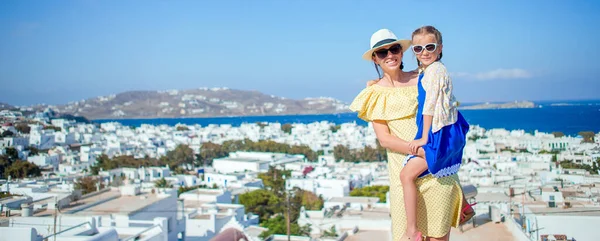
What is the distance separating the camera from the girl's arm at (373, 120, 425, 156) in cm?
167

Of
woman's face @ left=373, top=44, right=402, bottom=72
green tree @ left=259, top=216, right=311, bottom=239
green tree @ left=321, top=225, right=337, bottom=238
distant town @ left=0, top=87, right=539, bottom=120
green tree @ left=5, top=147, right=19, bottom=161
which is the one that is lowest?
green tree @ left=259, top=216, right=311, bottom=239

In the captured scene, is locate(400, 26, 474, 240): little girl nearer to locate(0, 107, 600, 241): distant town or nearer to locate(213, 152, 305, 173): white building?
locate(0, 107, 600, 241): distant town

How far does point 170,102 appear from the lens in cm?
15325

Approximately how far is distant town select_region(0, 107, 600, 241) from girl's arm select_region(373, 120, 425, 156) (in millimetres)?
825

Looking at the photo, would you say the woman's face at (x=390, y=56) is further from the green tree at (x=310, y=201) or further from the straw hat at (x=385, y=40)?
the green tree at (x=310, y=201)

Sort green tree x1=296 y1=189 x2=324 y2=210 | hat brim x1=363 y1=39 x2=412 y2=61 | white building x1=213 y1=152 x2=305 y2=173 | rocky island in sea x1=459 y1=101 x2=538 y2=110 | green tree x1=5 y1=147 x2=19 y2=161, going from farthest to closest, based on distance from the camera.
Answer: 1. rocky island in sea x1=459 y1=101 x2=538 y2=110
2. white building x1=213 y1=152 x2=305 y2=173
3. green tree x1=5 y1=147 x2=19 y2=161
4. green tree x1=296 y1=189 x2=324 y2=210
5. hat brim x1=363 y1=39 x2=412 y2=61

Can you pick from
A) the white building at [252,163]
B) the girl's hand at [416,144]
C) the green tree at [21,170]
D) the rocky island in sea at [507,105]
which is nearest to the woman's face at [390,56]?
the girl's hand at [416,144]

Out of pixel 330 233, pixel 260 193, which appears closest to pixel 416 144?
pixel 330 233

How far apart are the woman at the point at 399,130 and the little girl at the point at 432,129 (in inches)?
1.4

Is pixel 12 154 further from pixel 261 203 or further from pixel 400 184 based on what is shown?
pixel 400 184

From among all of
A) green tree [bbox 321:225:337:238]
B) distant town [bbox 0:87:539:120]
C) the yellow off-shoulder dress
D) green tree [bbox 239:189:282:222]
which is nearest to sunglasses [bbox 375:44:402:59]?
the yellow off-shoulder dress

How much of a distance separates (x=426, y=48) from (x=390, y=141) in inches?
12.7

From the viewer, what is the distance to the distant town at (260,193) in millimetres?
6043

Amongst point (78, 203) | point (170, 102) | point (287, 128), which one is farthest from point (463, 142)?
point (170, 102)
